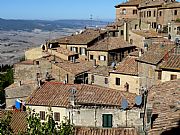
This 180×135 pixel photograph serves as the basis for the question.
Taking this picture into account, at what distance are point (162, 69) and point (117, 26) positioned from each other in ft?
97.4

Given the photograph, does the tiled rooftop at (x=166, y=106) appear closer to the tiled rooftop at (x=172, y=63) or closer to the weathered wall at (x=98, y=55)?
the tiled rooftop at (x=172, y=63)

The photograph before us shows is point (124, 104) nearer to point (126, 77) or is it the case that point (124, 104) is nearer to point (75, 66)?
point (126, 77)

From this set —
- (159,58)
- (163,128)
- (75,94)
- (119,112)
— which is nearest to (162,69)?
(159,58)

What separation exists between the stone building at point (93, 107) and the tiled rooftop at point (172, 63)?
3.43 m

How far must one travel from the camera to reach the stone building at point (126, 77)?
1332 inches

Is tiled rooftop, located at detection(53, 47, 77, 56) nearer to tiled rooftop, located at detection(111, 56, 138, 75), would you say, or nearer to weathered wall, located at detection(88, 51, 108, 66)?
weathered wall, located at detection(88, 51, 108, 66)

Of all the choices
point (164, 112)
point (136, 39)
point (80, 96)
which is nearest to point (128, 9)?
point (136, 39)

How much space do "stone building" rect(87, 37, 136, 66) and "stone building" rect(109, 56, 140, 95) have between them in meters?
9.51

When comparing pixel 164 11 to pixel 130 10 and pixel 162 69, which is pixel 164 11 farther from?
pixel 162 69

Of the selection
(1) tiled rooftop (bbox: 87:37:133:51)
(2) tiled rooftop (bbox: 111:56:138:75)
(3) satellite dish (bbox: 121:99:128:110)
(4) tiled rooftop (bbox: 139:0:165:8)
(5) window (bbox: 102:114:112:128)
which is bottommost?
(5) window (bbox: 102:114:112:128)

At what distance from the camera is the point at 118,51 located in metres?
46.7

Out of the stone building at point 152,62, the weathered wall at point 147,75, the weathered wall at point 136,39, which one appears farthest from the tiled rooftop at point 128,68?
the weathered wall at point 136,39

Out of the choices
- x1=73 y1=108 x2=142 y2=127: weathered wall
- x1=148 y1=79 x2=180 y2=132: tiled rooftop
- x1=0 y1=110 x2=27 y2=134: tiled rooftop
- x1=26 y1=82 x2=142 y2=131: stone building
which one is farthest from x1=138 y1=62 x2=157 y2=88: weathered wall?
x1=148 y1=79 x2=180 y2=132: tiled rooftop

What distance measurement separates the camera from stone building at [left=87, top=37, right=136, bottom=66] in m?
45.8
